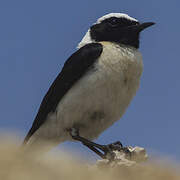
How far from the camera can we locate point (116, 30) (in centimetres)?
1239

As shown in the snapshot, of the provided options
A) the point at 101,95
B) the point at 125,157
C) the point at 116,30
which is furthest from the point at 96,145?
the point at 116,30

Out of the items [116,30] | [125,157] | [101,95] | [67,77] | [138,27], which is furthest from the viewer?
[138,27]

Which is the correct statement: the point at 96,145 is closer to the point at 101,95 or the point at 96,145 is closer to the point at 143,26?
the point at 101,95

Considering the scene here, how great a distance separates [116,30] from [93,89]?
1.71 m

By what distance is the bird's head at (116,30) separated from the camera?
40.1ft

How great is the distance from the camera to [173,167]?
9.29m

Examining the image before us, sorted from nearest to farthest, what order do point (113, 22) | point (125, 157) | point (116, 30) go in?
point (125, 157), point (116, 30), point (113, 22)

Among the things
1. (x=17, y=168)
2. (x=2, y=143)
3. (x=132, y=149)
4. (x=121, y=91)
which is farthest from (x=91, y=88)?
(x=17, y=168)

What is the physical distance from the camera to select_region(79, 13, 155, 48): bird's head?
1223 centimetres

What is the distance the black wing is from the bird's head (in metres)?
0.55

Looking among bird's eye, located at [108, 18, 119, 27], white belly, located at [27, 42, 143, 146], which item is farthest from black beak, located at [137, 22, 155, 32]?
white belly, located at [27, 42, 143, 146]

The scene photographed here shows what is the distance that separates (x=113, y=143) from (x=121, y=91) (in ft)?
2.98

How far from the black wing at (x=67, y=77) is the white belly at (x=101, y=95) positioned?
0.15 metres

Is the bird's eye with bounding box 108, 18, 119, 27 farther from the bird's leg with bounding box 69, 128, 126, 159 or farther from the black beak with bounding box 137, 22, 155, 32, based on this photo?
the bird's leg with bounding box 69, 128, 126, 159
